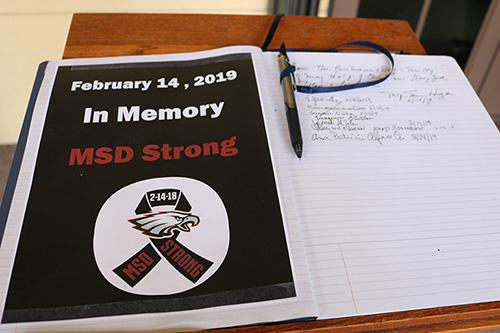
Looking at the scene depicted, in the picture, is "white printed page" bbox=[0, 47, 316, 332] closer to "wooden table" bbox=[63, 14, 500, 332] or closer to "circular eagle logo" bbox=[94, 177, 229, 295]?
"circular eagle logo" bbox=[94, 177, 229, 295]

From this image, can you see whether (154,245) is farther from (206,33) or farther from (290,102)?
(206,33)

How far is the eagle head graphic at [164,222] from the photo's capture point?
403 millimetres

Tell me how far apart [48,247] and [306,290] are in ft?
0.82

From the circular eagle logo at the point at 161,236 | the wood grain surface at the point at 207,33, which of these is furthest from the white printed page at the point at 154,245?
the wood grain surface at the point at 207,33

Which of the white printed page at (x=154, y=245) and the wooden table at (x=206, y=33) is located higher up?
the wooden table at (x=206, y=33)

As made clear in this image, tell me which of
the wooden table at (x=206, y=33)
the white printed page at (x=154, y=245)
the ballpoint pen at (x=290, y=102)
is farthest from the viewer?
the wooden table at (x=206, y=33)

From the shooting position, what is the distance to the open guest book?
0.37 m

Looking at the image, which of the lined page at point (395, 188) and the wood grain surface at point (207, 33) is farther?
the wood grain surface at point (207, 33)

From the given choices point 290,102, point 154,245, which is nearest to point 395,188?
point 290,102

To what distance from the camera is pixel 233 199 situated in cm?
43

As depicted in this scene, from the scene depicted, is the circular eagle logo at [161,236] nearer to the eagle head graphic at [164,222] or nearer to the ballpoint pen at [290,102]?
the eagle head graphic at [164,222]

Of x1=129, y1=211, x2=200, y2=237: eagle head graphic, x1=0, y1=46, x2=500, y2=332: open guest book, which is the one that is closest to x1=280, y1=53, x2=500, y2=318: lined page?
x1=0, y1=46, x2=500, y2=332: open guest book

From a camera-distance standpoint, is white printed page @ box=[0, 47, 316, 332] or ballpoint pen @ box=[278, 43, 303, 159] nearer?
white printed page @ box=[0, 47, 316, 332]

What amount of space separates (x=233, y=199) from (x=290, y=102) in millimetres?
169
